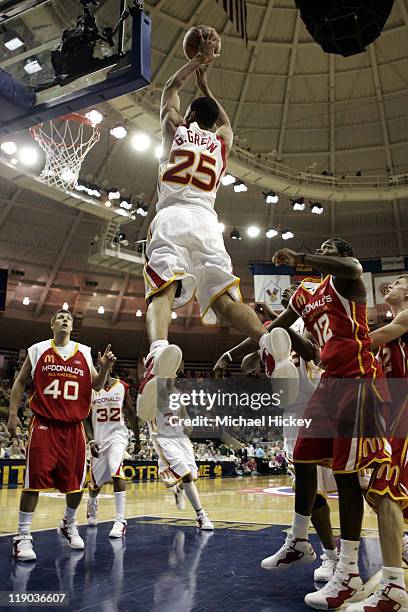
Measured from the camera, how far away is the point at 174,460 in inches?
283

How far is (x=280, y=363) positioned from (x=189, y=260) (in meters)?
0.88

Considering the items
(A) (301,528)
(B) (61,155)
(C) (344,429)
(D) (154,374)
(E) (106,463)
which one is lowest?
(A) (301,528)

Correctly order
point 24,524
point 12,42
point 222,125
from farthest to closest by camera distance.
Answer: point 12,42, point 24,524, point 222,125

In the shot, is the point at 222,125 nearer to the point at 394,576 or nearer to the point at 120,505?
the point at 394,576

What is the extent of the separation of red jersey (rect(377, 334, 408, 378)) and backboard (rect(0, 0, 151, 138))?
11.8 ft

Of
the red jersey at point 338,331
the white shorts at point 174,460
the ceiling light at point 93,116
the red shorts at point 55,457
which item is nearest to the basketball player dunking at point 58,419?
the red shorts at point 55,457

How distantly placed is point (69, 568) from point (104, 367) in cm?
189

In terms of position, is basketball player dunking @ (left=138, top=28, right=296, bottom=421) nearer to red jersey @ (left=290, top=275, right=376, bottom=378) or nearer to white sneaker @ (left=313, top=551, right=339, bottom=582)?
red jersey @ (left=290, top=275, right=376, bottom=378)

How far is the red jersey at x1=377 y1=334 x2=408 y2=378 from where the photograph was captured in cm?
419

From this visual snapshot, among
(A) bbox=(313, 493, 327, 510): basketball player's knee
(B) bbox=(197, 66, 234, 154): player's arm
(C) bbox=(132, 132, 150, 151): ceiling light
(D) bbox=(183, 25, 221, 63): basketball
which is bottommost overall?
(A) bbox=(313, 493, 327, 510): basketball player's knee

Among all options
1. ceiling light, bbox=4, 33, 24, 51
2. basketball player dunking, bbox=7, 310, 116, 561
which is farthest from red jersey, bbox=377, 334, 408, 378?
ceiling light, bbox=4, 33, 24, 51

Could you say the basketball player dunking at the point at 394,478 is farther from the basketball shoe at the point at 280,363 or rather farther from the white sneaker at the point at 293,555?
the basketball shoe at the point at 280,363

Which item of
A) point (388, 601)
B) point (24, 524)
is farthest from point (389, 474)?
point (24, 524)

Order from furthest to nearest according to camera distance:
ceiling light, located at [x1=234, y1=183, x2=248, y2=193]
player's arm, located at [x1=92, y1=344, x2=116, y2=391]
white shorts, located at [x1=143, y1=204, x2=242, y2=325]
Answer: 1. ceiling light, located at [x1=234, y1=183, x2=248, y2=193]
2. player's arm, located at [x1=92, y1=344, x2=116, y2=391]
3. white shorts, located at [x1=143, y1=204, x2=242, y2=325]
